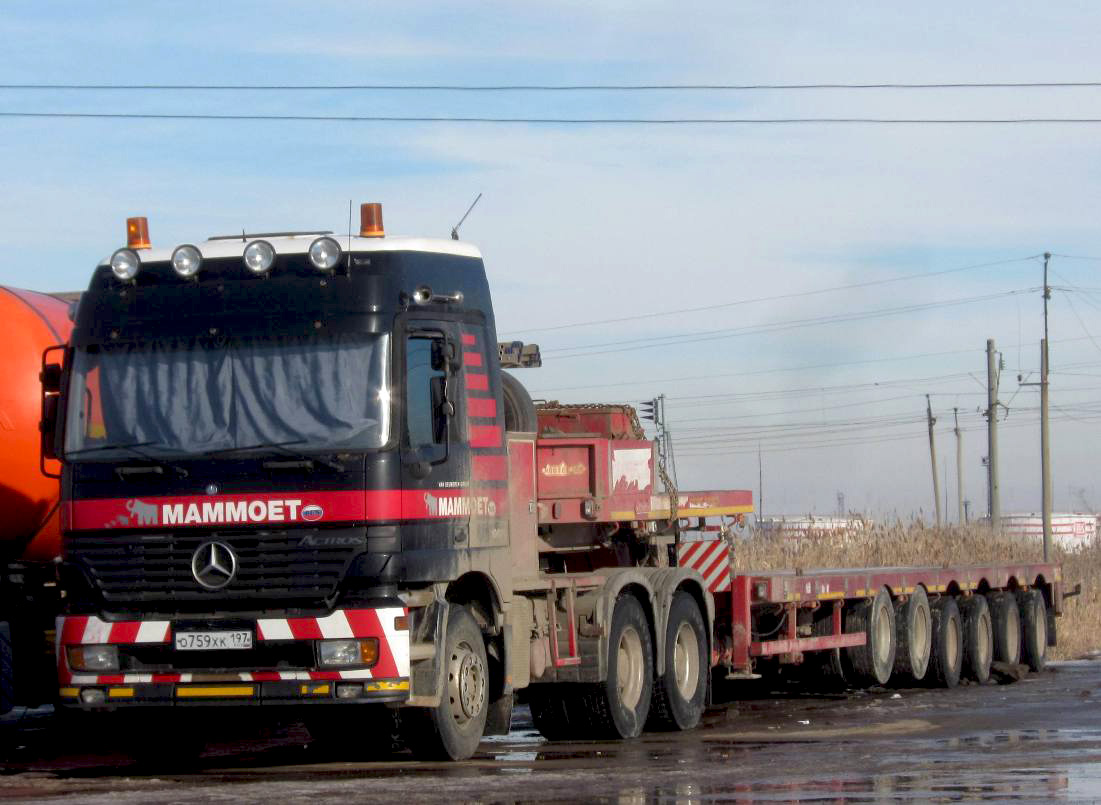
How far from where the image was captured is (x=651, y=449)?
1495 centimetres

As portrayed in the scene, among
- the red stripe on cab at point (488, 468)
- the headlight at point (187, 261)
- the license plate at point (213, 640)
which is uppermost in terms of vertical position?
the headlight at point (187, 261)

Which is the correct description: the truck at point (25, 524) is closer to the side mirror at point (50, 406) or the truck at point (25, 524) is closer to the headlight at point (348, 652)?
the side mirror at point (50, 406)

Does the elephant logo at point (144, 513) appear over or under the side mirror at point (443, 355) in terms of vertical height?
under

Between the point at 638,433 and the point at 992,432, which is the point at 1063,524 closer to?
the point at 992,432

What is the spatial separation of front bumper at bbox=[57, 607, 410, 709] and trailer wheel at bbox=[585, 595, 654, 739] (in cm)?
291

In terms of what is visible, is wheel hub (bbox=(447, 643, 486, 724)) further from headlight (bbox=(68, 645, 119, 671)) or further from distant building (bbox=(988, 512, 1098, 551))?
distant building (bbox=(988, 512, 1098, 551))

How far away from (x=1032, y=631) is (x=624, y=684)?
33.8 feet

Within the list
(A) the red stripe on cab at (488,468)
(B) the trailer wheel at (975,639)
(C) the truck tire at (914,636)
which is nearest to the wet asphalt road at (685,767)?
(A) the red stripe on cab at (488,468)

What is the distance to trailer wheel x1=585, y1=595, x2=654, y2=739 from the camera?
13.5m

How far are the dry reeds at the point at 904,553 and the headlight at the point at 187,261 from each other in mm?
13846

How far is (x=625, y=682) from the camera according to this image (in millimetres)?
13875

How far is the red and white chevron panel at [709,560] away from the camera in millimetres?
15875

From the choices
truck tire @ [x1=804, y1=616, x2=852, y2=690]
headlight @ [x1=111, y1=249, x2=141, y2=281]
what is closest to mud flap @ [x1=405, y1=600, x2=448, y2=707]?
headlight @ [x1=111, y1=249, x2=141, y2=281]

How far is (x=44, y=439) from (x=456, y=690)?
3.11 metres
